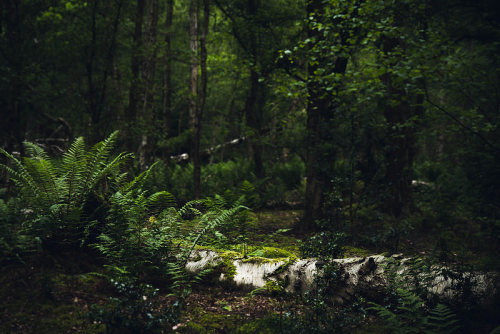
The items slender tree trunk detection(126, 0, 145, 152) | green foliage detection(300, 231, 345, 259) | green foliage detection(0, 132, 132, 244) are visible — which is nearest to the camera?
green foliage detection(0, 132, 132, 244)

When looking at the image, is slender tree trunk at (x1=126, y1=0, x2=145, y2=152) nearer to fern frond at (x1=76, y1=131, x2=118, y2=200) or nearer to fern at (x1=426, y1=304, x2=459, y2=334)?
fern frond at (x1=76, y1=131, x2=118, y2=200)

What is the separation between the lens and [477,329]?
300 cm

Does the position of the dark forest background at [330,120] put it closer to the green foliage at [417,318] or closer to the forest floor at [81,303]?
the forest floor at [81,303]

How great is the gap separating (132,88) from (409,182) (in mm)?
9209

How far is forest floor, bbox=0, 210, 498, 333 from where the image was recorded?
110 inches

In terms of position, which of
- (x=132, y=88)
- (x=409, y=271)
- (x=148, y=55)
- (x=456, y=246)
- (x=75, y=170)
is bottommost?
(x=456, y=246)

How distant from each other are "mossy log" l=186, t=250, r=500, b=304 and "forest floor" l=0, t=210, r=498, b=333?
215mm

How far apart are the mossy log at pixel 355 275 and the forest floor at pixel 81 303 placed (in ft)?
0.70

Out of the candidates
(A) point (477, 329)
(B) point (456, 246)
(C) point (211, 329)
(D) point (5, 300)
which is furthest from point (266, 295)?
(B) point (456, 246)

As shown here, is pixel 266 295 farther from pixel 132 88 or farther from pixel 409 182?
pixel 132 88

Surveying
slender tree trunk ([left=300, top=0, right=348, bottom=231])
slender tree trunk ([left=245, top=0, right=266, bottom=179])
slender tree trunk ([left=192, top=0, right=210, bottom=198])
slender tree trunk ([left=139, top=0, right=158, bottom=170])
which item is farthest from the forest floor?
slender tree trunk ([left=245, top=0, right=266, bottom=179])

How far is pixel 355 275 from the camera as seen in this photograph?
374 cm

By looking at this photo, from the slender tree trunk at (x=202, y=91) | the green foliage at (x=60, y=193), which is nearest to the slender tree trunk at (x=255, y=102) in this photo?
the slender tree trunk at (x=202, y=91)

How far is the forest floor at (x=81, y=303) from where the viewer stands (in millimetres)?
Result: 2799
